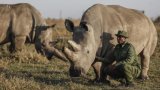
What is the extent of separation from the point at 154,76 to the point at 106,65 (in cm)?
256

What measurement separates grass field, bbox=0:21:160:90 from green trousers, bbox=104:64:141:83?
0.27 m

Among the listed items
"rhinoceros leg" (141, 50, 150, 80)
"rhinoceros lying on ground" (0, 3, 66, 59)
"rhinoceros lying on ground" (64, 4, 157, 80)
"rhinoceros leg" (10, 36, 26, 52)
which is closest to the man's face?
"rhinoceros lying on ground" (64, 4, 157, 80)

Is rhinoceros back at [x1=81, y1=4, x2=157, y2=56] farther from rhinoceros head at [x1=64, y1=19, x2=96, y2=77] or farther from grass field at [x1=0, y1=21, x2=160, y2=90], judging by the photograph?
grass field at [x1=0, y1=21, x2=160, y2=90]

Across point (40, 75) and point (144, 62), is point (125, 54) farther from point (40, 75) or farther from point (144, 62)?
point (40, 75)

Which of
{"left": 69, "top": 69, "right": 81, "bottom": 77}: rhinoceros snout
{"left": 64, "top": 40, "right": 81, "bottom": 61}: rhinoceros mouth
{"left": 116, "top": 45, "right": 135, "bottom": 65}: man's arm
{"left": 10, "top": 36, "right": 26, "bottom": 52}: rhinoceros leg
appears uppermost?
{"left": 64, "top": 40, "right": 81, "bottom": 61}: rhinoceros mouth

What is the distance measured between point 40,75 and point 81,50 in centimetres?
214

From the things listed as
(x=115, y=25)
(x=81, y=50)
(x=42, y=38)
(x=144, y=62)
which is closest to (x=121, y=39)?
(x=115, y=25)

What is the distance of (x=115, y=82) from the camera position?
11.2 metres

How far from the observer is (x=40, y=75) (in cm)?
1175

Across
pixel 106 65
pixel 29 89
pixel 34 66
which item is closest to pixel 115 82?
pixel 106 65

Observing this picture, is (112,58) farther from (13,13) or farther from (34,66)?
(13,13)

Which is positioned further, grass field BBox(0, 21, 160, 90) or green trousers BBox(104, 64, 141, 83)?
green trousers BBox(104, 64, 141, 83)

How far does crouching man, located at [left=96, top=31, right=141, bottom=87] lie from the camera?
10.1 metres

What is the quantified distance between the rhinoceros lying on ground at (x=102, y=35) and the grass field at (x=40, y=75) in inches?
17.4
